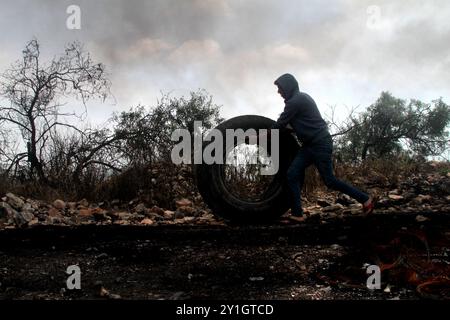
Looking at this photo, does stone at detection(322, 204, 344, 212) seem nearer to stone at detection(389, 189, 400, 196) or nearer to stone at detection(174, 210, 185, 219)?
stone at detection(389, 189, 400, 196)

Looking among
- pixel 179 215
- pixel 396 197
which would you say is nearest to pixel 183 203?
pixel 179 215

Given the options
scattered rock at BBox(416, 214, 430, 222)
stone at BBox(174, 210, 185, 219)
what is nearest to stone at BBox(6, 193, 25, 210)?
stone at BBox(174, 210, 185, 219)

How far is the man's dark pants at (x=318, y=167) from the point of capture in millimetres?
6293

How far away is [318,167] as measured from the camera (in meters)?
6.34

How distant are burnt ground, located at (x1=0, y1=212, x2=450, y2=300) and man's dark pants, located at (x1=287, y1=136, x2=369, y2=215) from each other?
33 centimetres

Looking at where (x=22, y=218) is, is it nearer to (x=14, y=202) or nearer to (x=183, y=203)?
(x=14, y=202)

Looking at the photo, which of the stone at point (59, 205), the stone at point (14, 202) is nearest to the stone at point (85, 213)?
the stone at point (59, 205)

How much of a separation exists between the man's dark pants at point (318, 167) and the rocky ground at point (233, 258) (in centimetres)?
30

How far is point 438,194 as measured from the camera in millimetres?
8984

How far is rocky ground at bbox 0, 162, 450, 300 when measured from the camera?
4.12 m

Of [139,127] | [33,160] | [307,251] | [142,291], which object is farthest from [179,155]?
[142,291]

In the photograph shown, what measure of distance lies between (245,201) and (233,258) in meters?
1.65

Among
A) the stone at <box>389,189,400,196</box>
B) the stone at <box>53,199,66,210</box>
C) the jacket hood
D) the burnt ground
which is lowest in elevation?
the burnt ground
